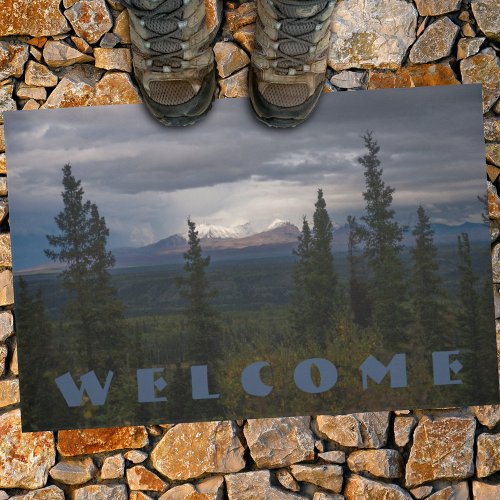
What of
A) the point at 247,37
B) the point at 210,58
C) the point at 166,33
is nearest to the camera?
the point at 166,33

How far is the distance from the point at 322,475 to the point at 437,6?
1283 millimetres

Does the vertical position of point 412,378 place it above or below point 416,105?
below

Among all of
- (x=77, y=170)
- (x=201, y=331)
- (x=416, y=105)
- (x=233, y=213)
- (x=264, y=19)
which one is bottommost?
(x=201, y=331)

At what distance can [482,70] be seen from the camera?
1744mm

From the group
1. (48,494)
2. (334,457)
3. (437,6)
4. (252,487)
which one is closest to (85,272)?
(48,494)

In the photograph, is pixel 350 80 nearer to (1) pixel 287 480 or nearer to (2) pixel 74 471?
(1) pixel 287 480

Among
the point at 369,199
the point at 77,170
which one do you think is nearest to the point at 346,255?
the point at 369,199

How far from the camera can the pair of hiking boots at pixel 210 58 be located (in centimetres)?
140

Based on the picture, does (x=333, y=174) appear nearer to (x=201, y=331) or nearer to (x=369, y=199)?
(x=369, y=199)

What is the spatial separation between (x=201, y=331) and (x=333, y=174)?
1.78 feet

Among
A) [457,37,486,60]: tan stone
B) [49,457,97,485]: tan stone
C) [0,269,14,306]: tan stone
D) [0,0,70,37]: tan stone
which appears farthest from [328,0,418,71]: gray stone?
[49,457,97,485]: tan stone

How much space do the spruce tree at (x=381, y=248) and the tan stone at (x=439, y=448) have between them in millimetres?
279

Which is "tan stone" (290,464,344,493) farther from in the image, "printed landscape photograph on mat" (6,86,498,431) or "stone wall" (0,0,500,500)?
"printed landscape photograph on mat" (6,86,498,431)

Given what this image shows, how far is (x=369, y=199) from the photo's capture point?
1.74 meters
